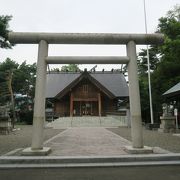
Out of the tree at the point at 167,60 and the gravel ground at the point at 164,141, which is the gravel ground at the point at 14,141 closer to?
the gravel ground at the point at 164,141

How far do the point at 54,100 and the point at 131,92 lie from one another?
109 feet

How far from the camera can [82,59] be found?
10602 millimetres

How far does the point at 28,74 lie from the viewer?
51.4 metres

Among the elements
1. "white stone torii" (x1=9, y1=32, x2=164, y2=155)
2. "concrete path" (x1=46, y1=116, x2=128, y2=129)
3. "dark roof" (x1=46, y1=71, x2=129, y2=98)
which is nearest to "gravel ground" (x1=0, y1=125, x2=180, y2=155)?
"white stone torii" (x1=9, y1=32, x2=164, y2=155)

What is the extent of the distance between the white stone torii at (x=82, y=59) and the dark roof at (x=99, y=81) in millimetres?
30251

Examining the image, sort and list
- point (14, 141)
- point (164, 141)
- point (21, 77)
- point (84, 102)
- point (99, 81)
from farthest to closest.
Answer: point (21, 77) → point (99, 81) → point (84, 102) → point (14, 141) → point (164, 141)

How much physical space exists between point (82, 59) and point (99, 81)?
1409 inches

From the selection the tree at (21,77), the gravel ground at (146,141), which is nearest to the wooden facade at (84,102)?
the tree at (21,77)

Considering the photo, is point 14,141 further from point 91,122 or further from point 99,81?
point 99,81

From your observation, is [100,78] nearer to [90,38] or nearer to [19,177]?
[90,38]

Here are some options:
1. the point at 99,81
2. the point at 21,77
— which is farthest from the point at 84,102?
the point at 21,77

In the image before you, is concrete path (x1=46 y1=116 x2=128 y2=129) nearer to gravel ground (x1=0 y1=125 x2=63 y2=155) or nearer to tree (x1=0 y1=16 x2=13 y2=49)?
gravel ground (x1=0 y1=125 x2=63 y2=155)

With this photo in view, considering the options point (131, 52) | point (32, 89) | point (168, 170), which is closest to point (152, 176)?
point (168, 170)

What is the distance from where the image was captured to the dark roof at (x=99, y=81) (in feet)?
141
